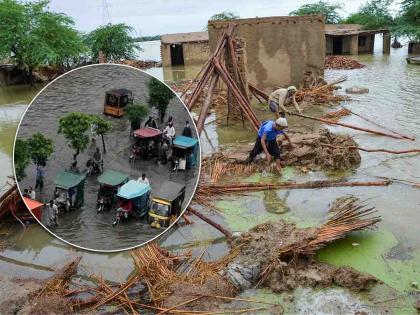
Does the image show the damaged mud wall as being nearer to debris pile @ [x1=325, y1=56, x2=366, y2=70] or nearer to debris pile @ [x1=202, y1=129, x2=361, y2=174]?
debris pile @ [x1=202, y1=129, x2=361, y2=174]

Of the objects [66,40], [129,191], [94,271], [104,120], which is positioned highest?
[66,40]

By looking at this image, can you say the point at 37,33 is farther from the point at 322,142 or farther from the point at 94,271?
the point at 94,271

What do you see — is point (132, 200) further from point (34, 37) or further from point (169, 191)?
point (34, 37)

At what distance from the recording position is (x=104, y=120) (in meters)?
1.96

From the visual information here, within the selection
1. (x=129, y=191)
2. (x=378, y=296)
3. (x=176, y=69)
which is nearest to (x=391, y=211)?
(x=378, y=296)

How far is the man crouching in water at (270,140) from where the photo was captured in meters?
7.53

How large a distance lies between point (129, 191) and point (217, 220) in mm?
4363

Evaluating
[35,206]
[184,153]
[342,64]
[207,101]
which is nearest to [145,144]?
[184,153]

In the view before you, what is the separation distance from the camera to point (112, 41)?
103 ft

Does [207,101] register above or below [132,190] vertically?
below

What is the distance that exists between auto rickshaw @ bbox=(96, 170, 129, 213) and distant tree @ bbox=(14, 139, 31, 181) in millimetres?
344

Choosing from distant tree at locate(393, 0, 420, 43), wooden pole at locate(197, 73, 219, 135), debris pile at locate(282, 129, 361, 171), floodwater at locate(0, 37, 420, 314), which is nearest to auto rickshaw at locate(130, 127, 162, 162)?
floodwater at locate(0, 37, 420, 314)

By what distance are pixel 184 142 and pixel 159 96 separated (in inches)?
10.0

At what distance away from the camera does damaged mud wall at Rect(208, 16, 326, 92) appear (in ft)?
47.0
